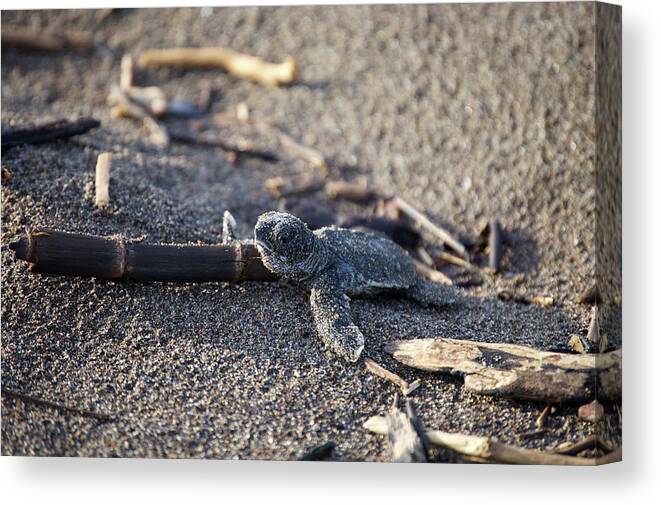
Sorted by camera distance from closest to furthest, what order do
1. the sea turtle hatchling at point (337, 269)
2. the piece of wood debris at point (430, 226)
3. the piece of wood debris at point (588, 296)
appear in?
the sea turtle hatchling at point (337, 269) < the piece of wood debris at point (588, 296) < the piece of wood debris at point (430, 226)

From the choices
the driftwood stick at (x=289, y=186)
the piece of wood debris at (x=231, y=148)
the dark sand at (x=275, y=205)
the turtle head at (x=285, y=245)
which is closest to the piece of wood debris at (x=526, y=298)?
the dark sand at (x=275, y=205)

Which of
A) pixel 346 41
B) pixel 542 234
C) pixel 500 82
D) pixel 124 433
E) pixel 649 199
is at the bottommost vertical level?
pixel 124 433

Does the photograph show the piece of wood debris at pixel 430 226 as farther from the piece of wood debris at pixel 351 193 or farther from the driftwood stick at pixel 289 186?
the driftwood stick at pixel 289 186

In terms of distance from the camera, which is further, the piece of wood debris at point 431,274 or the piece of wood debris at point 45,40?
the piece of wood debris at point 45,40

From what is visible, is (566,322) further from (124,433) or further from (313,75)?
(313,75)

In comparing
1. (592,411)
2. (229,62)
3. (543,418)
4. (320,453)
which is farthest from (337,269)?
(229,62)

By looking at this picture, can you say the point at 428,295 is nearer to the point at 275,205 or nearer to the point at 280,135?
the point at 275,205

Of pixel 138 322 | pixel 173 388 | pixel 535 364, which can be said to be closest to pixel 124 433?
pixel 173 388

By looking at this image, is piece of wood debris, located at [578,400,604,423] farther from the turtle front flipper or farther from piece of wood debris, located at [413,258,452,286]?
piece of wood debris, located at [413,258,452,286]
